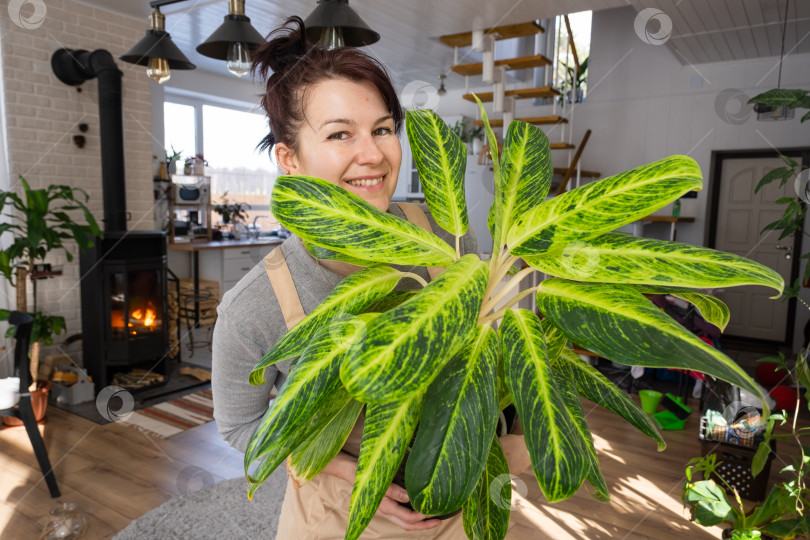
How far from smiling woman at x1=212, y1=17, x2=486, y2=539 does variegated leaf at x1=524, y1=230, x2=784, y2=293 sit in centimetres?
29

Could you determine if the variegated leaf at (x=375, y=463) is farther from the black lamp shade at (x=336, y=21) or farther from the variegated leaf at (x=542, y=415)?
the black lamp shade at (x=336, y=21)

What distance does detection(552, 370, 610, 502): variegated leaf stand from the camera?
0.44 metres

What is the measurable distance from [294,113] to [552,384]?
0.58 metres

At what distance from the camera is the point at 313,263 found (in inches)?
34.5

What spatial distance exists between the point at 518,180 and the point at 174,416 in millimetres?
3532

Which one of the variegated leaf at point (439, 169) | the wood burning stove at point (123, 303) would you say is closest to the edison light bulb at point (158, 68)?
the wood burning stove at point (123, 303)

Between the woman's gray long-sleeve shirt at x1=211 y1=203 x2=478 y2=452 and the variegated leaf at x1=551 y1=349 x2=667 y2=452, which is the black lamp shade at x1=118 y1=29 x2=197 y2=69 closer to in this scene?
the woman's gray long-sleeve shirt at x1=211 y1=203 x2=478 y2=452

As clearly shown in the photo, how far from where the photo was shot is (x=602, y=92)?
6.26m

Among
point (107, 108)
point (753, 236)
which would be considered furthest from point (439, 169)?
point (753, 236)

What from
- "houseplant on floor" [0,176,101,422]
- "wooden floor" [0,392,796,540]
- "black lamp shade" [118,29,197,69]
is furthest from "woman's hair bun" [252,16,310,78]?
"houseplant on floor" [0,176,101,422]

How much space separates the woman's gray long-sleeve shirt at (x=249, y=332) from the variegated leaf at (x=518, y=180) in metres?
0.42

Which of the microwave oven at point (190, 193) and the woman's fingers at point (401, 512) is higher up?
the microwave oven at point (190, 193)

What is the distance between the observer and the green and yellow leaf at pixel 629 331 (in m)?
0.36

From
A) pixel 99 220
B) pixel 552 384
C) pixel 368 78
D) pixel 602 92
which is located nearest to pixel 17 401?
pixel 99 220
